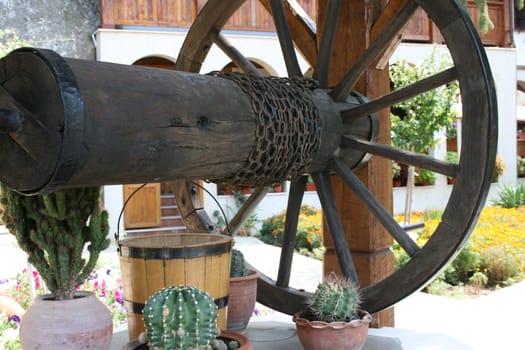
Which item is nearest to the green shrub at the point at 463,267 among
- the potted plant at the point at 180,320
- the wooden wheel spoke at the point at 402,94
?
the wooden wheel spoke at the point at 402,94

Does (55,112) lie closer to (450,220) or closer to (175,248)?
(175,248)

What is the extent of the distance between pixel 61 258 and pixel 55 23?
963 centimetres

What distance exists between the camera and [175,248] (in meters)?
2.08

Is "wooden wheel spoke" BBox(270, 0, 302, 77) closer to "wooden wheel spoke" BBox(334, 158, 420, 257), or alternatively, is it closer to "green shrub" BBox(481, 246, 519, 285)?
"wooden wheel spoke" BBox(334, 158, 420, 257)

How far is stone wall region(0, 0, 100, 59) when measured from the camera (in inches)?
425

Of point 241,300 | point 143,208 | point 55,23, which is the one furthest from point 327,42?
point 55,23

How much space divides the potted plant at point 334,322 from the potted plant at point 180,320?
50 cm

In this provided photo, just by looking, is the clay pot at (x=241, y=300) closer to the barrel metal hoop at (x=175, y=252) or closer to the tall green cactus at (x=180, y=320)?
the barrel metal hoop at (x=175, y=252)

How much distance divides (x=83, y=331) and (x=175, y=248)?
14.6 inches

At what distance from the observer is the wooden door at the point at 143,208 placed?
11.2m

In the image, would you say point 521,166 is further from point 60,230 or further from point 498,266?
point 60,230

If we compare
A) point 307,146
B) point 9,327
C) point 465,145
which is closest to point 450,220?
point 465,145

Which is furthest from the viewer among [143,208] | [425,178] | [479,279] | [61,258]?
[425,178]

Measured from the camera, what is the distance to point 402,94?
7.91ft
